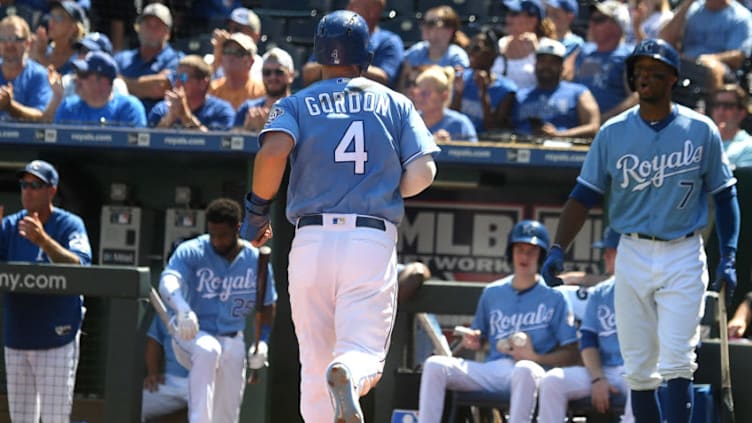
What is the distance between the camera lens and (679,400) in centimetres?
571

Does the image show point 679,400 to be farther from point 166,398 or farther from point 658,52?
point 166,398

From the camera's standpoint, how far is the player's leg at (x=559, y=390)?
23.2 feet

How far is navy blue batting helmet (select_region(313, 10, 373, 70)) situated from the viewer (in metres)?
5.18

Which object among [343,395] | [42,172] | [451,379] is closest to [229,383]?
[451,379]

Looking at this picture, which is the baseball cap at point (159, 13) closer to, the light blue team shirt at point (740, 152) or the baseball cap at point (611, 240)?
the baseball cap at point (611, 240)

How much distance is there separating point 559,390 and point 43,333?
2.81 meters

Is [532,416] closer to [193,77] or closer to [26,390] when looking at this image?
[26,390]

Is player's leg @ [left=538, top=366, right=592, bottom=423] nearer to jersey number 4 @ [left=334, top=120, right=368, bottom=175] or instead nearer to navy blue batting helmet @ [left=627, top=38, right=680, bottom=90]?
navy blue batting helmet @ [left=627, top=38, right=680, bottom=90]

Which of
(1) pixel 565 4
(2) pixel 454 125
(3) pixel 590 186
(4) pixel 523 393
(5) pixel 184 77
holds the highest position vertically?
(1) pixel 565 4

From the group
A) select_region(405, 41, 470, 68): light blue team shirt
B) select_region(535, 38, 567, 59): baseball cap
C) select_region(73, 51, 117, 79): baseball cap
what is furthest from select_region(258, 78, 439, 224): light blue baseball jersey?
select_region(405, 41, 470, 68): light blue team shirt

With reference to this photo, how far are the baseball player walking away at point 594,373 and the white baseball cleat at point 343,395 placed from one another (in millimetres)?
2535

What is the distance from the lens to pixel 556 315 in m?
7.58

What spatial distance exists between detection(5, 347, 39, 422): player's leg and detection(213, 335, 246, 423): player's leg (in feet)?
3.25

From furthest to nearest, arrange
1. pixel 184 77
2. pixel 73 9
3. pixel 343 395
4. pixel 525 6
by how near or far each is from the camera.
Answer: pixel 73 9, pixel 525 6, pixel 184 77, pixel 343 395
